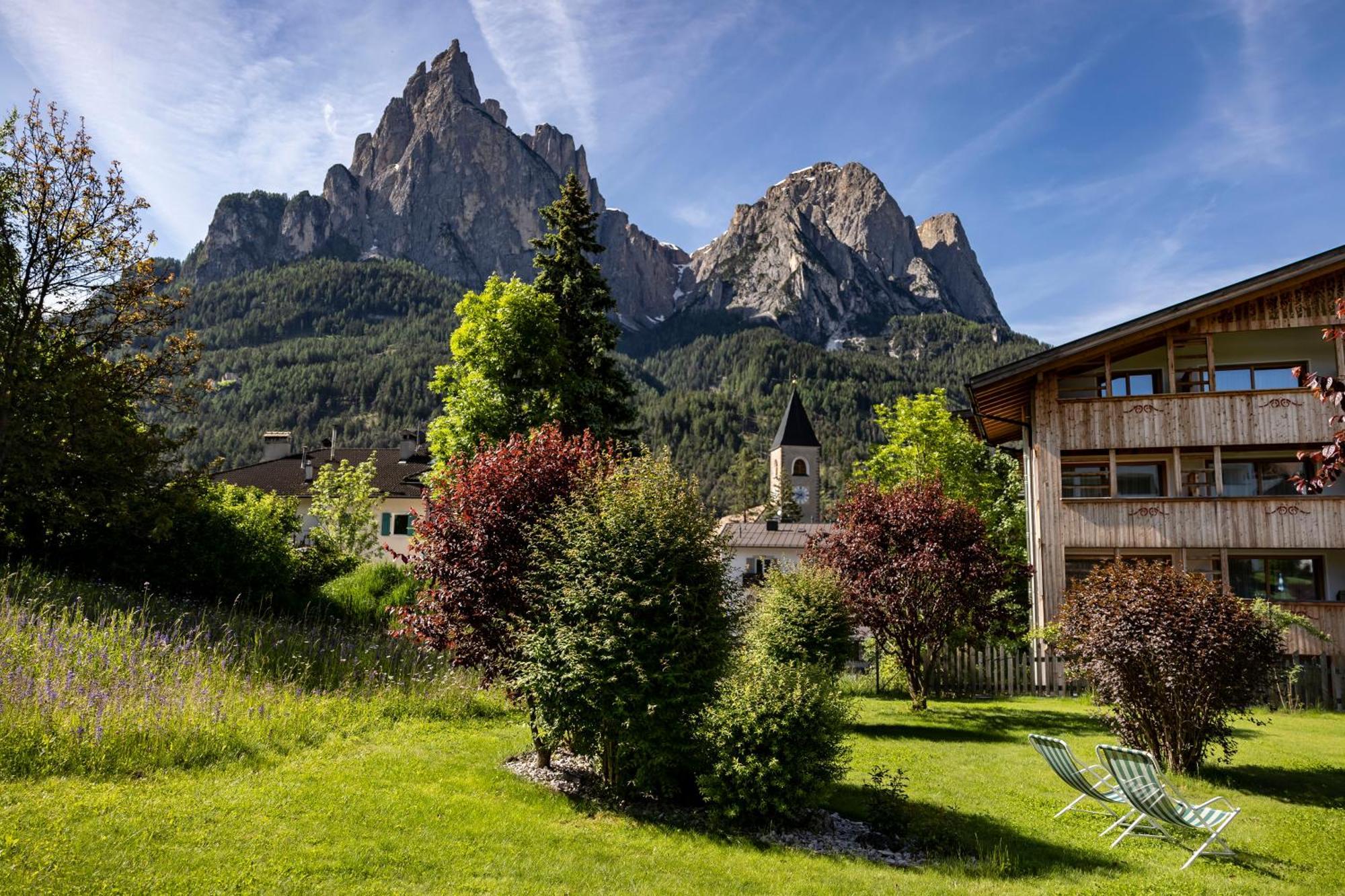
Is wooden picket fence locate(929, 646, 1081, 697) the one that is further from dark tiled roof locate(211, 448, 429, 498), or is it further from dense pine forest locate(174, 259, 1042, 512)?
dense pine forest locate(174, 259, 1042, 512)

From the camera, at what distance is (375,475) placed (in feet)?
151

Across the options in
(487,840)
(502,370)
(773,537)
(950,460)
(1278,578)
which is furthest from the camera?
(773,537)

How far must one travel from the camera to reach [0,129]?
46.2 feet

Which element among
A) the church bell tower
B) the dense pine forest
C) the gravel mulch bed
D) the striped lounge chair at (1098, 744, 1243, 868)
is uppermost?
the dense pine forest

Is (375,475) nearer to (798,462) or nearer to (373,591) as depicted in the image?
(373,591)

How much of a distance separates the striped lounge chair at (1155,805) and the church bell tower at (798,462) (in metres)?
75.4

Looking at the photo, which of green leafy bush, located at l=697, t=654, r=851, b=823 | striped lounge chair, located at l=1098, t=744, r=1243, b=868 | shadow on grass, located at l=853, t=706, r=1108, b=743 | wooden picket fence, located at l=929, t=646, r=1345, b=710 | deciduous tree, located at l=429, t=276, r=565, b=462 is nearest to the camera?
striped lounge chair, located at l=1098, t=744, r=1243, b=868

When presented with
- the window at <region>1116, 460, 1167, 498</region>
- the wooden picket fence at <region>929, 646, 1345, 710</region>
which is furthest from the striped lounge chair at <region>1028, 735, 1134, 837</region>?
the window at <region>1116, 460, 1167, 498</region>

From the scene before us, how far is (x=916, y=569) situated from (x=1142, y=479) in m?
10.8

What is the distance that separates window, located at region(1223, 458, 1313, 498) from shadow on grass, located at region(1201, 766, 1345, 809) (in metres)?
12.1

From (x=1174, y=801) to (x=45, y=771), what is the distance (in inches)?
382

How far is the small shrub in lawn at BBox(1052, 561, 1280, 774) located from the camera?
8.97 meters

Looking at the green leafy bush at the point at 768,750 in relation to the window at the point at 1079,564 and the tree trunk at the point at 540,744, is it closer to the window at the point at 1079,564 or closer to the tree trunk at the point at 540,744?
the tree trunk at the point at 540,744

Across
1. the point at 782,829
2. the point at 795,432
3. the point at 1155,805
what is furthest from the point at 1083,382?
the point at 795,432
